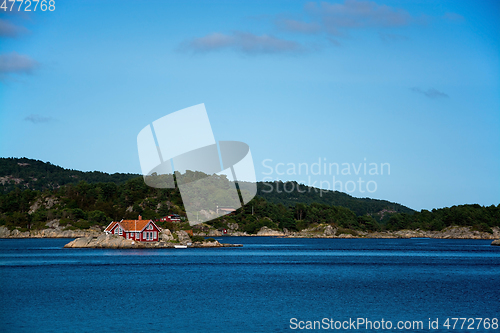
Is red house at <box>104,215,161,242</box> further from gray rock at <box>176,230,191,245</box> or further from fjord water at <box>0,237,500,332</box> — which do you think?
fjord water at <box>0,237,500,332</box>

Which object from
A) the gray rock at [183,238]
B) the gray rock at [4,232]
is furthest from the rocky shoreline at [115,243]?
the gray rock at [4,232]

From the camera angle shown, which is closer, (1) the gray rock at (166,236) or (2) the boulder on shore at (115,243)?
(2) the boulder on shore at (115,243)

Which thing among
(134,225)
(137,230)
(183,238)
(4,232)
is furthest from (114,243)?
(4,232)

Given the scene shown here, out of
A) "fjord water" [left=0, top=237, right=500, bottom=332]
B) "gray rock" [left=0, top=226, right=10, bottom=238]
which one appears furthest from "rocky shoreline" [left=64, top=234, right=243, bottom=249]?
"gray rock" [left=0, top=226, right=10, bottom=238]

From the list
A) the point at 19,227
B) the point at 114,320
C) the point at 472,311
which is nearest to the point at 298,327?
the point at 114,320

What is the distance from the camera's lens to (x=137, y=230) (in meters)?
83.9

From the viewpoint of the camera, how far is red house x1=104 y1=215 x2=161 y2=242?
274ft

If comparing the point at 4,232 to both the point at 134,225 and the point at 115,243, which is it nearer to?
the point at 115,243

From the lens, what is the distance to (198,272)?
53562 millimetres

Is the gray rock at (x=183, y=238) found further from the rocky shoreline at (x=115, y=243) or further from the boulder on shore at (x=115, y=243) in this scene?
the boulder on shore at (x=115, y=243)

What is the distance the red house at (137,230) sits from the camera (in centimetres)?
8350

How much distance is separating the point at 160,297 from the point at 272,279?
15.5 m

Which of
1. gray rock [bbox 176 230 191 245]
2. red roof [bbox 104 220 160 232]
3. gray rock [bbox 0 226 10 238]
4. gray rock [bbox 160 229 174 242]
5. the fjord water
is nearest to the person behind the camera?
the fjord water

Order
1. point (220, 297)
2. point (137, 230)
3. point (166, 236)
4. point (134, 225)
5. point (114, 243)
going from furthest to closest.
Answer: point (166, 236) < point (114, 243) < point (137, 230) < point (134, 225) < point (220, 297)
